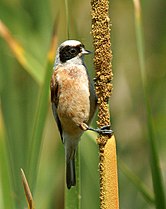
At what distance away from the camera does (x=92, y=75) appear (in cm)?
190

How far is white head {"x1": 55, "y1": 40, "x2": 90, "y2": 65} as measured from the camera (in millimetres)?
1778

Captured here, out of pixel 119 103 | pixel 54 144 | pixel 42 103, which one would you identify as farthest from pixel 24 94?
pixel 42 103

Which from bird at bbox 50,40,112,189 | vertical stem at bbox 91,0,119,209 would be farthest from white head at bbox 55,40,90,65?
vertical stem at bbox 91,0,119,209

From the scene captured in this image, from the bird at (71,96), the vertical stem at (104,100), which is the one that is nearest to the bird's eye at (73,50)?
the bird at (71,96)

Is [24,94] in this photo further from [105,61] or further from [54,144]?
[105,61]

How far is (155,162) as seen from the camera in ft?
4.29

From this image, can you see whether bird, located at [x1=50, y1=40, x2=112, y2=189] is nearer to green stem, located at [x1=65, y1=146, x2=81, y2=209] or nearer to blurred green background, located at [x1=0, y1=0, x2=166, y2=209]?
blurred green background, located at [x1=0, y1=0, x2=166, y2=209]

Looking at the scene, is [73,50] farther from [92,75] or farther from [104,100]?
[104,100]

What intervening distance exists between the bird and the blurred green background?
0.05 meters

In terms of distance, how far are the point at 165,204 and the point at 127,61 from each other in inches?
41.9

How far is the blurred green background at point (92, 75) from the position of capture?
185cm

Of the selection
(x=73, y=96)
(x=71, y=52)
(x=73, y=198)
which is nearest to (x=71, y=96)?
(x=73, y=96)

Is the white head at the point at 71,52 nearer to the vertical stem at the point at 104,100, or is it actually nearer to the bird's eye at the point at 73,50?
the bird's eye at the point at 73,50

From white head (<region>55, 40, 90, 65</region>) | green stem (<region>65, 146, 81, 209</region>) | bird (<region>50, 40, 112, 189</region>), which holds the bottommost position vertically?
green stem (<region>65, 146, 81, 209</region>)
